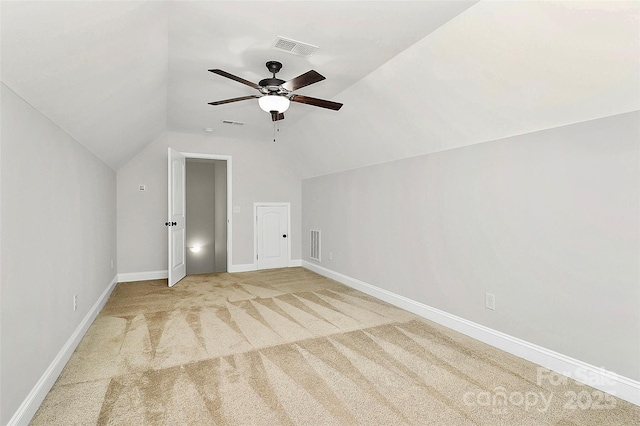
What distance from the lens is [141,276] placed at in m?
5.37

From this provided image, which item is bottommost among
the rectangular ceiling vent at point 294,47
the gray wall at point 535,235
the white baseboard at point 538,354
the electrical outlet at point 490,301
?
the white baseboard at point 538,354

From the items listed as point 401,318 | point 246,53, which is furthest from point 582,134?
point 246,53

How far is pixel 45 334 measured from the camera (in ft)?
7.00

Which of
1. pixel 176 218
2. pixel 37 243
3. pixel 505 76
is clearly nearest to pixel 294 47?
pixel 505 76

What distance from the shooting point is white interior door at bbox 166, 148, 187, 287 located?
4785 mm

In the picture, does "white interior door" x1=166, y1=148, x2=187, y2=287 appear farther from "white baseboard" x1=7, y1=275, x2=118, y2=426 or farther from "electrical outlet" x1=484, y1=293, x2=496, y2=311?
"electrical outlet" x1=484, y1=293, x2=496, y2=311

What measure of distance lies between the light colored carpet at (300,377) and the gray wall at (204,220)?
464cm

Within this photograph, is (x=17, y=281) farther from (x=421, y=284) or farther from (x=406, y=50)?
(x=421, y=284)

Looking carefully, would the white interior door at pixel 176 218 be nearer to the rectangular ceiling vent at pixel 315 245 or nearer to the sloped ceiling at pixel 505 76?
the rectangular ceiling vent at pixel 315 245

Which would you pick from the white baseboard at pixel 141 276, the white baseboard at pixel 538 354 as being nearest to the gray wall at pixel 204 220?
the white baseboard at pixel 141 276

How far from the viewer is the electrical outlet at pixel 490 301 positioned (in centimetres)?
284

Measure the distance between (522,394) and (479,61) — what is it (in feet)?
7.67

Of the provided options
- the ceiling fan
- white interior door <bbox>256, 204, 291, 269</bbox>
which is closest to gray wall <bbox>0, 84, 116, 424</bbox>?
the ceiling fan

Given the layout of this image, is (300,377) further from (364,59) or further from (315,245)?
(315,245)
